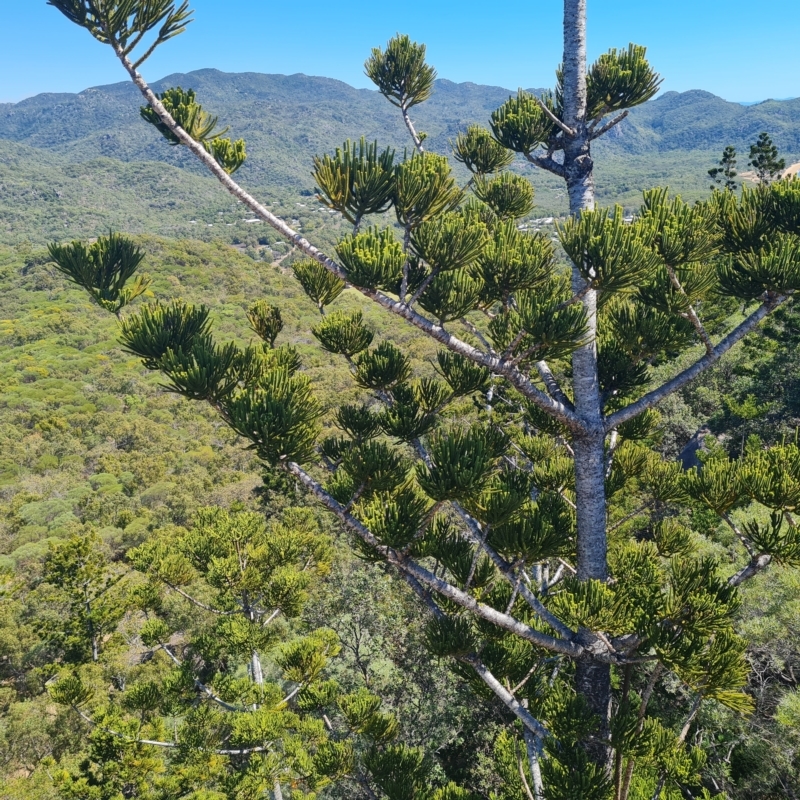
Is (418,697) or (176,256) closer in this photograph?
(418,697)

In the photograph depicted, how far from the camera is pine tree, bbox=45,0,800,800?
2131 mm

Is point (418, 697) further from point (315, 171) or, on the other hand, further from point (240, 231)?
point (240, 231)

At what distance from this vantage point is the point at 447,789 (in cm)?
327

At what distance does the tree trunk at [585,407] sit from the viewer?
8.28 feet

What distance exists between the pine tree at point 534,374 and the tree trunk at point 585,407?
0.01 m

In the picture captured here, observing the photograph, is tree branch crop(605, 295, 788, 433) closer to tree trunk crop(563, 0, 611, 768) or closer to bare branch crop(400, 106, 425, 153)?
tree trunk crop(563, 0, 611, 768)

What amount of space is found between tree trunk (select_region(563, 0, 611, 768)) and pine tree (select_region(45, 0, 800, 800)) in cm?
1

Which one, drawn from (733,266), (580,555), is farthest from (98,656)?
(733,266)

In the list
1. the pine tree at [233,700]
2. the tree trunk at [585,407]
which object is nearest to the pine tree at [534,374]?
the tree trunk at [585,407]

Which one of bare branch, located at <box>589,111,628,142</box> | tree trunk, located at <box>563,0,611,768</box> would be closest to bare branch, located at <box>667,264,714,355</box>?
tree trunk, located at <box>563,0,611,768</box>

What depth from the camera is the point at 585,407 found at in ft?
8.75

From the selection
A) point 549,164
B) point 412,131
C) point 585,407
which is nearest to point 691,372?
point 585,407

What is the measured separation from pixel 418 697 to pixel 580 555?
9517 mm

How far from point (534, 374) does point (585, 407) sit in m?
0.49
